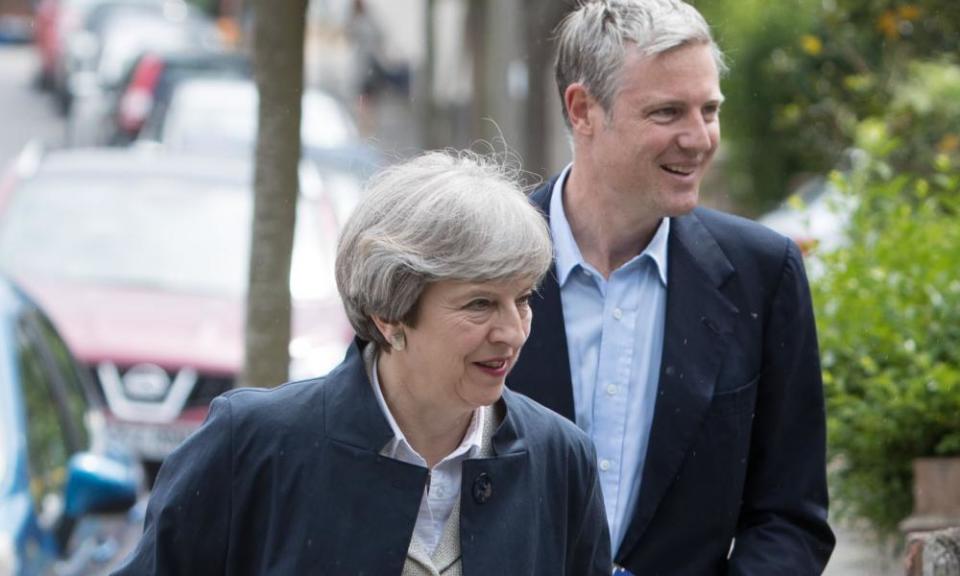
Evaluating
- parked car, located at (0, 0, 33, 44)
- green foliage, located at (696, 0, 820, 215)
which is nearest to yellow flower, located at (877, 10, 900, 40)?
green foliage, located at (696, 0, 820, 215)

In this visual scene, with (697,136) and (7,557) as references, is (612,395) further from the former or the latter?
(7,557)

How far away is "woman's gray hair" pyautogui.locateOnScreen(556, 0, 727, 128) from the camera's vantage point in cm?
358

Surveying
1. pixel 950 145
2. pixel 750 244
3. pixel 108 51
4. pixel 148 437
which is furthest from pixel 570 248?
pixel 108 51

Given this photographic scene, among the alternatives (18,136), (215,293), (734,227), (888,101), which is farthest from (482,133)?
(734,227)

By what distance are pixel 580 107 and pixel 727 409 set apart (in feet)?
2.08

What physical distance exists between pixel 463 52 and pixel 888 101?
1799 centimetres

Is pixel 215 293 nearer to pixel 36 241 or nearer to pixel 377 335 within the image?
pixel 36 241

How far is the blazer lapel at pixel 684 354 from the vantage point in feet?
11.7

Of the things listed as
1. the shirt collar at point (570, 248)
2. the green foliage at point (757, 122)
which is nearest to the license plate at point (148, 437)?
the shirt collar at point (570, 248)

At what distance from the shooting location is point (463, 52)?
28.4 metres

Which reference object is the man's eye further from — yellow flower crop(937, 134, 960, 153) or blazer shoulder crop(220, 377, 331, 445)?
yellow flower crop(937, 134, 960, 153)

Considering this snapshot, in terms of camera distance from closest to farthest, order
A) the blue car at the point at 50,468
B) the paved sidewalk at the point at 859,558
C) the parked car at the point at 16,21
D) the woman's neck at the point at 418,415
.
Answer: the woman's neck at the point at 418,415 < the blue car at the point at 50,468 < the paved sidewalk at the point at 859,558 < the parked car at the point at 16,21

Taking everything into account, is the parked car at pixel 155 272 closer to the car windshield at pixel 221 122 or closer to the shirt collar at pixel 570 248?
the shirt collar at pixel 570 248

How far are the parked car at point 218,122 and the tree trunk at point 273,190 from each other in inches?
367
